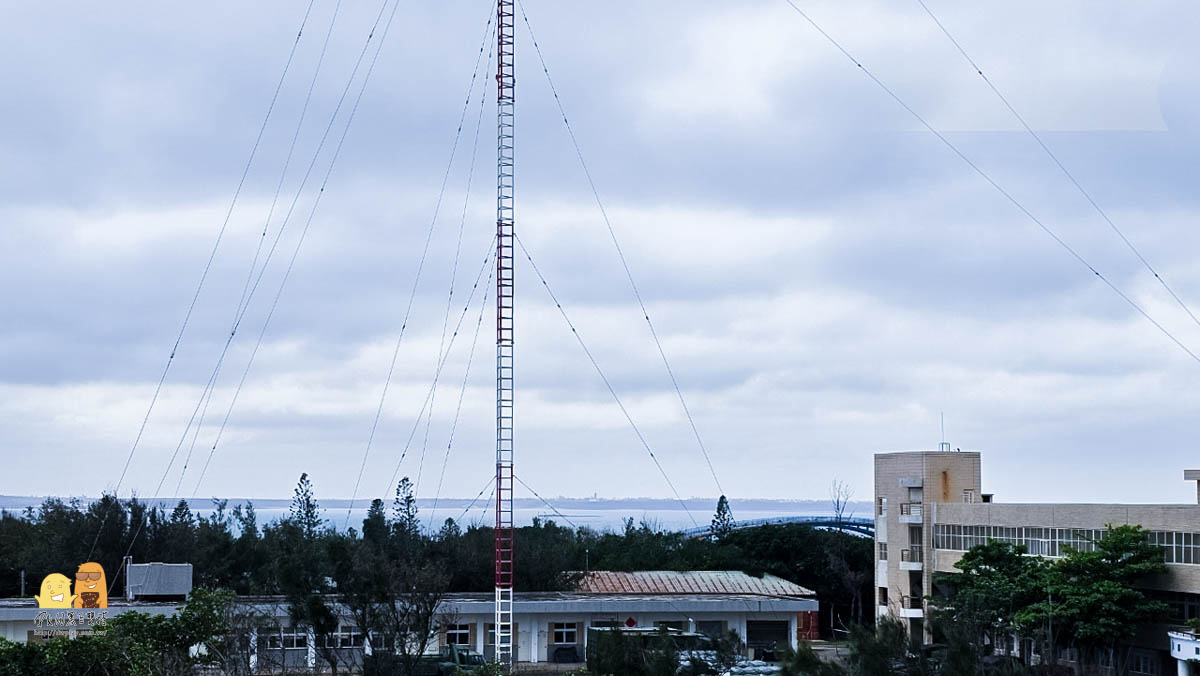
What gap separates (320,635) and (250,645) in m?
3.08

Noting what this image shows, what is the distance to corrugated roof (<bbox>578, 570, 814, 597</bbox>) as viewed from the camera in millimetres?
51875

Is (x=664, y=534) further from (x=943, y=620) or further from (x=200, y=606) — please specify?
(x=943, y=620)

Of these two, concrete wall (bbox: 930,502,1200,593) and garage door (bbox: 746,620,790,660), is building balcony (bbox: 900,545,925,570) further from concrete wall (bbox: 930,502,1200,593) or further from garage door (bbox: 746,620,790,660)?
garage door (bbox: 746,620,790,660)

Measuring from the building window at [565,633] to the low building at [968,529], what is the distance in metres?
11.7

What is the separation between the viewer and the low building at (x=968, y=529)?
39.7m

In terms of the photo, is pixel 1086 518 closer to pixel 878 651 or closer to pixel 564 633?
pixel 564 633

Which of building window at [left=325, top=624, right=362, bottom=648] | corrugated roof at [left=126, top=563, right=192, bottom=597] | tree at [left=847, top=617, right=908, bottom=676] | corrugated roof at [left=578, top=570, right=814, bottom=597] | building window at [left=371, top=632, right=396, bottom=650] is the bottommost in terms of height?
building window at [left=325, top=624, right=362, bottom=648]

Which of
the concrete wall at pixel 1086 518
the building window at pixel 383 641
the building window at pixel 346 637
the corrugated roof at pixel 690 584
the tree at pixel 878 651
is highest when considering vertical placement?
the concrete wall at pixel 1086 518

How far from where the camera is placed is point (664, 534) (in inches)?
3039

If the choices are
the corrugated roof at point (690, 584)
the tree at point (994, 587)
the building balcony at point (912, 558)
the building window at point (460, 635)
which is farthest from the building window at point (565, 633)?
the building balcony at point (912, 558)

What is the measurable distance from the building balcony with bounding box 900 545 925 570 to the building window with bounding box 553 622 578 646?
14361 mm

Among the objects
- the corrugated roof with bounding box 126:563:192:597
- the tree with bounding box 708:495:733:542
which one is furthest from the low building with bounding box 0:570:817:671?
the tree with bounding box 708:495:733:542

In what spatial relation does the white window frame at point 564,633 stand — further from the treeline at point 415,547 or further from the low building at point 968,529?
the low building at point 968,529

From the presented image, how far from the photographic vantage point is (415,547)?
5962cm
